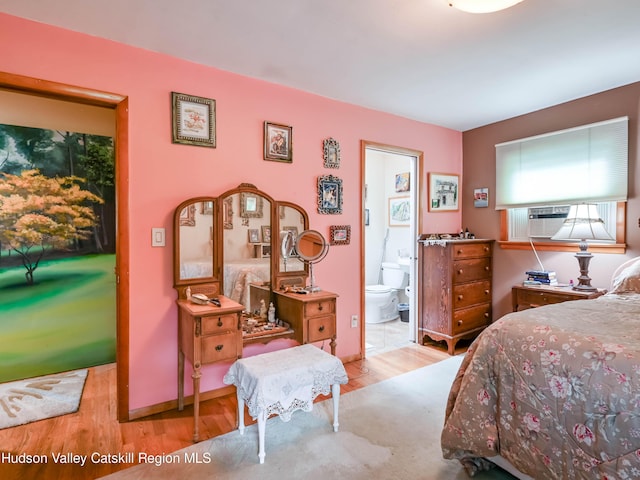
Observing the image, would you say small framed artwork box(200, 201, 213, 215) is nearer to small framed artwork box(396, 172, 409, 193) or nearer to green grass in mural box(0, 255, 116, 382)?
green grass in mural box(0, 255, 116, 382)

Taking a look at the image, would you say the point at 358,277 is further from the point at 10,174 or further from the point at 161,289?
the point at 10,174

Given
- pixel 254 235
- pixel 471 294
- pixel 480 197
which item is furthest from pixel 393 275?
pixel 254 235

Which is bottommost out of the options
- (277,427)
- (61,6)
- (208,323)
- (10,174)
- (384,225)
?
(277,427)

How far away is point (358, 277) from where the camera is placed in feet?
11.2

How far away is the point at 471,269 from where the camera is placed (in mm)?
3668

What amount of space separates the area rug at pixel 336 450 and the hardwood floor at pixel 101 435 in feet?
0.34

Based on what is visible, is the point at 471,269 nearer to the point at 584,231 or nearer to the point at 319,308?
the point at 584,231

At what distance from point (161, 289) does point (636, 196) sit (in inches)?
152

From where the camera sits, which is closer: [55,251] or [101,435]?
[101,435]

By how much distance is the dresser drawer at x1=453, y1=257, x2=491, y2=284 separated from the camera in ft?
11.6

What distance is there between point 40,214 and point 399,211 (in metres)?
4.18

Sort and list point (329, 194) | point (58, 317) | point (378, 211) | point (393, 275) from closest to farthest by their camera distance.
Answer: point (58, 317) → point (329, 194) → point (393, 275) → point (378, 211)

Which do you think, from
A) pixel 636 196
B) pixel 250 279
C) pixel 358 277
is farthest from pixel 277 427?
pixel 636 196

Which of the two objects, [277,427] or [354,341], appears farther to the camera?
[354,341]
